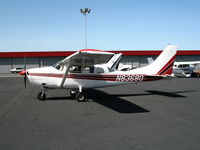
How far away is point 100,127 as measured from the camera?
17.5ft

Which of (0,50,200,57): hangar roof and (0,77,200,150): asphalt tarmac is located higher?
(0,50,200,57): hangar roof

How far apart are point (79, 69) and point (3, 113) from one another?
4.19 meters

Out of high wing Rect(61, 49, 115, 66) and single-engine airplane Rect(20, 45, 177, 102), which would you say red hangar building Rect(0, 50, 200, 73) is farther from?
high wing Rect(61, 49, 115, 66)

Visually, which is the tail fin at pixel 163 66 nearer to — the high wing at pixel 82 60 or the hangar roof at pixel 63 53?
the high wing at pixel 82 60

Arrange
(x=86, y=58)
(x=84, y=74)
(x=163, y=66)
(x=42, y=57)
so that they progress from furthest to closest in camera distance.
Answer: (x=42, y=57) → (x=163, y=66) → (x=84, y=74) → (x=86, y=58)

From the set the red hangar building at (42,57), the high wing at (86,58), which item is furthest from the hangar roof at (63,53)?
the high wing at (86,58)

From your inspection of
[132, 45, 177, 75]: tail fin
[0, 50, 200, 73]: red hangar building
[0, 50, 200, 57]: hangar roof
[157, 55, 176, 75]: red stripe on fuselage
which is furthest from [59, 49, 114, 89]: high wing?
[0, 50, 200, 73]: red hangar building

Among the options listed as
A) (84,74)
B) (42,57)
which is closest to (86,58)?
(84,74)

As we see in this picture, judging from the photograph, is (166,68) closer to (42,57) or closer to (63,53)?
(63,53)

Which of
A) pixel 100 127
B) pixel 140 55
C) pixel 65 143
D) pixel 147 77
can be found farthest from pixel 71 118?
pixel 140 55

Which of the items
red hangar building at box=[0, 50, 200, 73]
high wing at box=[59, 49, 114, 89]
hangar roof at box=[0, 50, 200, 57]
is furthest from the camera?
red hangar building at box=[0, 50, 200, 73]

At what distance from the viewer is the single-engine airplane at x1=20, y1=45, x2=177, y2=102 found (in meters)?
9.41

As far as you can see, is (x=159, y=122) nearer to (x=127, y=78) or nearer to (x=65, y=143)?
(x=65, y=143)

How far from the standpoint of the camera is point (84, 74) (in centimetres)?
999
